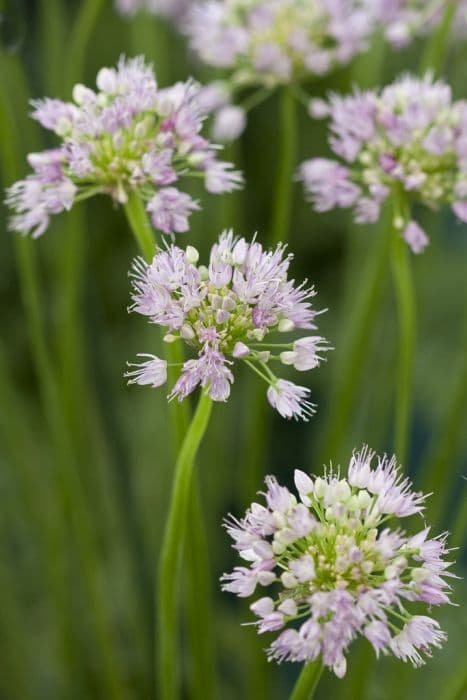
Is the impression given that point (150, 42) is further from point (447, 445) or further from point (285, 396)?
point (285, 396)

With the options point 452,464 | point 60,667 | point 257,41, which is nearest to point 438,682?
point 452,464

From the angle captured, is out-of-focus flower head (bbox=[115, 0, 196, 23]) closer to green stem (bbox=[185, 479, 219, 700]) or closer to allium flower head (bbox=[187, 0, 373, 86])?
allium flower head (bbox=[187, 0, 373, 86])

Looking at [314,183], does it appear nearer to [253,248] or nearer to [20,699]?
[253,248]

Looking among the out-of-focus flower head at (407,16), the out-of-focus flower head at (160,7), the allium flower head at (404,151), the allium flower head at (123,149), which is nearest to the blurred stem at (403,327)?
the allium flower head at (404,151)

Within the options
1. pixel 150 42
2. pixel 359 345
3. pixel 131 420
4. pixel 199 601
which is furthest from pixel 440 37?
pixel 131 420

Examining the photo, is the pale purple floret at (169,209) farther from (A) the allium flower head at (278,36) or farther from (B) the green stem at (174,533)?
(A) the allium flower head at (278,36)

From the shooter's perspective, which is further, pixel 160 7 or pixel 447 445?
pixel 160 7
